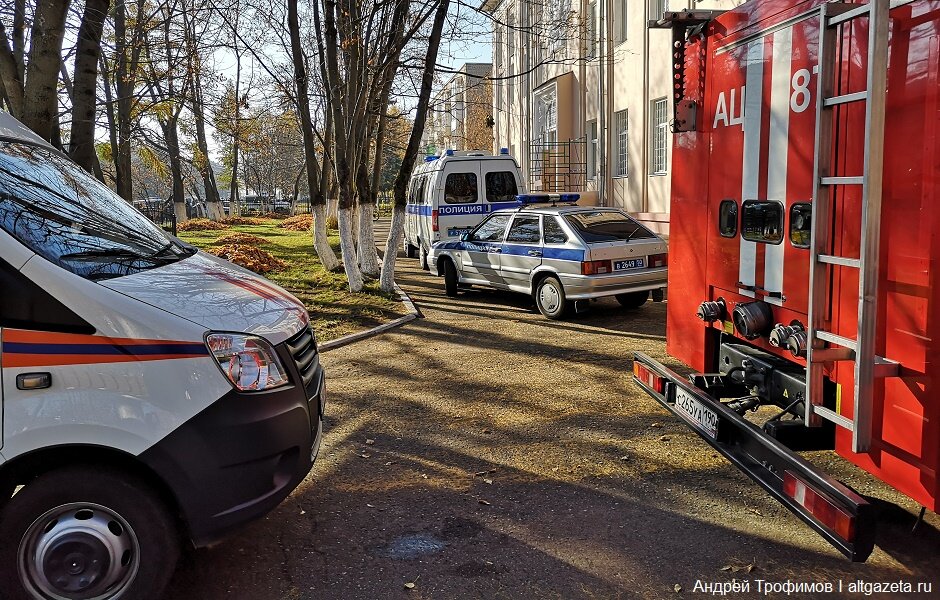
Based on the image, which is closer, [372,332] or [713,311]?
[713,311]

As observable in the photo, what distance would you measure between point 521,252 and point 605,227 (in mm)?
1474

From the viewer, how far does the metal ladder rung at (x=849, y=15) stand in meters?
3.02

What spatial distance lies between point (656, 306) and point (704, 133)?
279 inches

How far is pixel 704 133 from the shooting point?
16.0 feet

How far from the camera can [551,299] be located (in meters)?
11.0

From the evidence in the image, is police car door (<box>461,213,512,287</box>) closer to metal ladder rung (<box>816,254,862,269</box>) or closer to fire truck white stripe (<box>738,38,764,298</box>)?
fire truck white stripe (<box>738,38,764,298</box>)

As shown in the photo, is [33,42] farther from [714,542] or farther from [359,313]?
[714,542]

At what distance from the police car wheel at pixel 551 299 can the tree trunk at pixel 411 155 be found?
3.22 meters

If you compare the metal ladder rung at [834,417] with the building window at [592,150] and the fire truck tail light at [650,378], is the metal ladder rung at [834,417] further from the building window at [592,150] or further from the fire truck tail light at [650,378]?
the building window at [592,150]

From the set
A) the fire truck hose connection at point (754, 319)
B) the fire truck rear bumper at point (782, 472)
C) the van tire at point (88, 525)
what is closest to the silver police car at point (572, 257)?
the fire truck rear bumper at point (782, 472)

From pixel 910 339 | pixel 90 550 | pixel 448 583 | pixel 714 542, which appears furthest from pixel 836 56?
pixel 90 550

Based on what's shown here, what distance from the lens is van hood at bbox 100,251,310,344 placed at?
3.23m

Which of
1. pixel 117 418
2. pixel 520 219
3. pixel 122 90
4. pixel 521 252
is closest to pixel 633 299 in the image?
pixel 521 252

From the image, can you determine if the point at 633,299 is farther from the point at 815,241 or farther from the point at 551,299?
the point at 815,241
